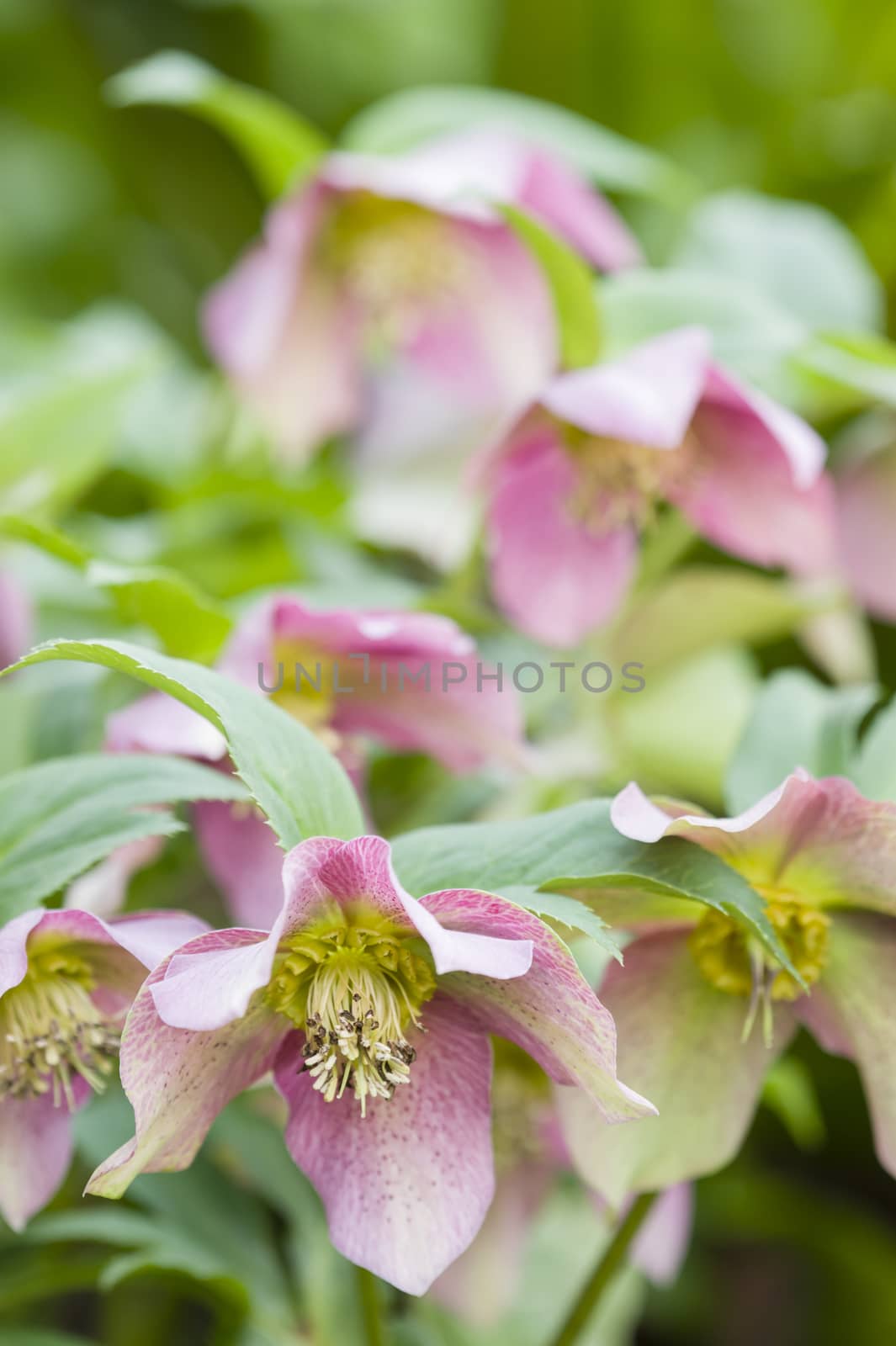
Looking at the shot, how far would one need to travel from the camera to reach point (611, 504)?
473 millimetres

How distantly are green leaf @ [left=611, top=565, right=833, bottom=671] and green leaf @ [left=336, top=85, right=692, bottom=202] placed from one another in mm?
192

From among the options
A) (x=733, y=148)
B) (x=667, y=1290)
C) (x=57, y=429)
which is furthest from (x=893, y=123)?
(x=667, y=1290)

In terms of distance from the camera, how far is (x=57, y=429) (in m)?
0.49

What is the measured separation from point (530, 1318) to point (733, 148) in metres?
0.75

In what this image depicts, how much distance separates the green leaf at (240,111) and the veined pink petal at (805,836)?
349mm

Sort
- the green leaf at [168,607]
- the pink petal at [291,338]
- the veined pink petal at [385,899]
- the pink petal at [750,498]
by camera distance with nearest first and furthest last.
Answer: the veined pink petal at [385,899]
the green leaf at [168,607]
the pink petal at [750,498]
the pink petal at [291,338]

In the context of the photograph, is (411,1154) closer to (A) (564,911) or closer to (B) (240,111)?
(A) (564,911)

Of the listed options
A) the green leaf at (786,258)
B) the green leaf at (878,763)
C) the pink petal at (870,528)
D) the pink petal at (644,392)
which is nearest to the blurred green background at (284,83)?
the green leaf at (786,258)

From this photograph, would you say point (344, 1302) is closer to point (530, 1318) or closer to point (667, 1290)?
point (530, 1318)

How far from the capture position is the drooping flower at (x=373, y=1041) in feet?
0.83

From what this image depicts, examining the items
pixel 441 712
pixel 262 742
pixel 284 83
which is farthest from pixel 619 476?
pixel 284 83

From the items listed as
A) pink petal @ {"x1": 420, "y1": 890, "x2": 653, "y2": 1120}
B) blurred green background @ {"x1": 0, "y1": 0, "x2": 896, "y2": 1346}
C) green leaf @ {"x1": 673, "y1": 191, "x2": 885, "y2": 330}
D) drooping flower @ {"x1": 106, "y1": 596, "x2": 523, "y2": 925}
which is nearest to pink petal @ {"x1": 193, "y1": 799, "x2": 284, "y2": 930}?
drooping flower @ {"x1": 106, "y1": 596, "x2": 523, "y2": 925}

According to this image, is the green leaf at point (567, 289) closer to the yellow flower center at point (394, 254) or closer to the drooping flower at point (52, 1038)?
the yellow flower center at point (394, 254)

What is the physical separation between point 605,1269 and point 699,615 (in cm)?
23
